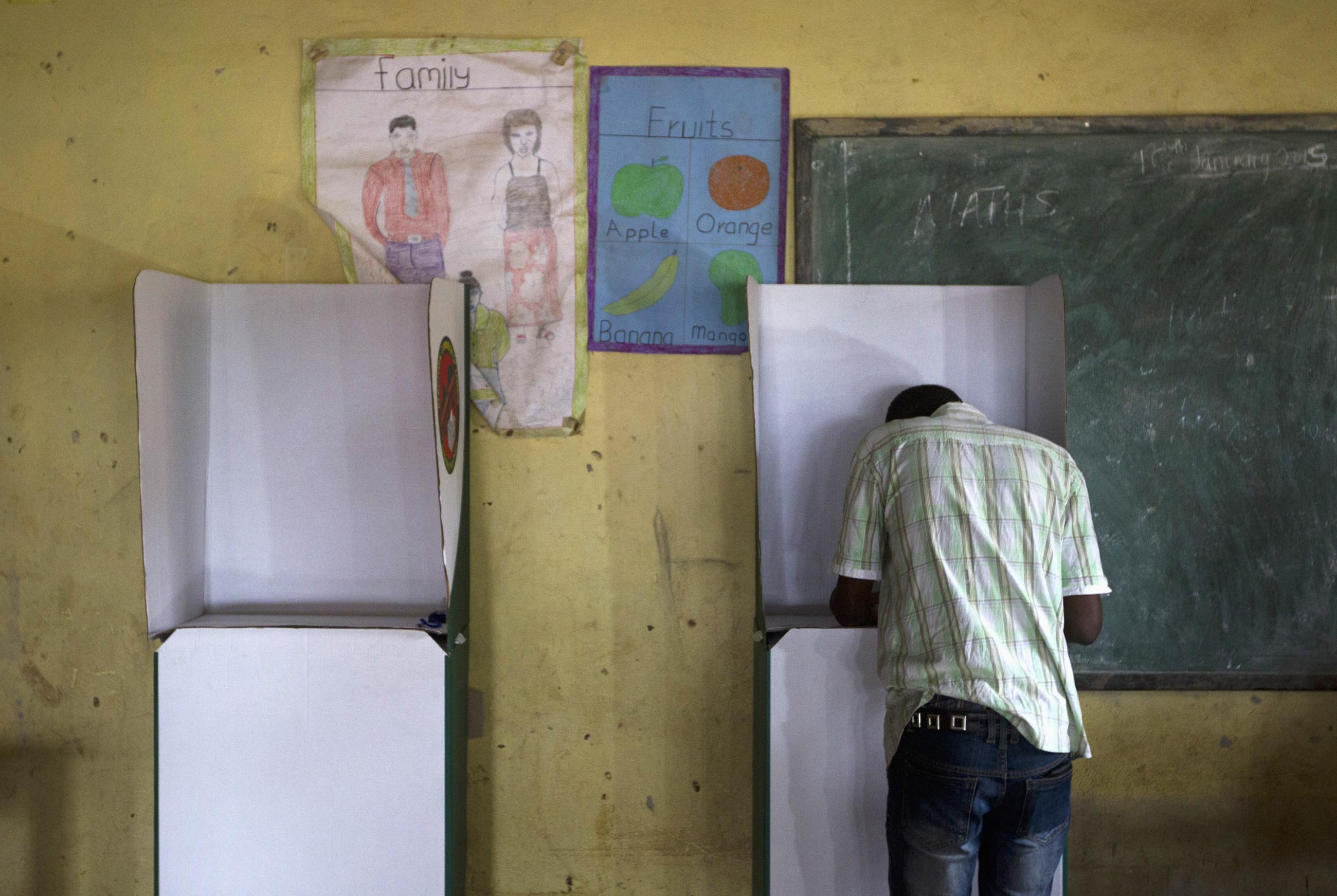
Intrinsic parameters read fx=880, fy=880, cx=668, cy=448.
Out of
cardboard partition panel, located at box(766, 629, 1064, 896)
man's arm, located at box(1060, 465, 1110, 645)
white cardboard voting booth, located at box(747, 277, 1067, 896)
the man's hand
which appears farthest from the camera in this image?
white cardboard voting booth, located at box(747, 277, 1067, 896)

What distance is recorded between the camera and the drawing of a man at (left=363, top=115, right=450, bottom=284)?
2.15m

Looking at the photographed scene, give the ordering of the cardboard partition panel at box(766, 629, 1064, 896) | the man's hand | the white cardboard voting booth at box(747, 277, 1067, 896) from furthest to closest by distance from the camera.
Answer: the white cardboard voting booth at box(747, 277, 1067, 896)
the cardboard partition panel at box(766, 629, 1064, 896)
the man's hand

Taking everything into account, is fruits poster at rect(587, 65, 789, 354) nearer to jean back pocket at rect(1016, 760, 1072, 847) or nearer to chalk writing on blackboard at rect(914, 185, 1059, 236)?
chalk writing on blackboard at rect(914, 185, 1059, 236)

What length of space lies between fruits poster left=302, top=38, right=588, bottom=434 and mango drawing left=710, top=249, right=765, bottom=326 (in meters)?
0.33

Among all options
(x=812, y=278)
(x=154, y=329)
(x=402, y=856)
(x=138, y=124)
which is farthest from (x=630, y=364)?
(x=138, y=124)

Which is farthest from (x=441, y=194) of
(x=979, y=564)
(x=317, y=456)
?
(x=979, y=564)

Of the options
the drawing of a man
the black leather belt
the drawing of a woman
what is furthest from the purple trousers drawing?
the black leather belt

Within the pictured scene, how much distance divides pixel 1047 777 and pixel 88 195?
249 cm

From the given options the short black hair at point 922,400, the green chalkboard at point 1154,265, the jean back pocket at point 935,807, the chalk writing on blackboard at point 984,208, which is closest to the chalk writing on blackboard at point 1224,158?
the green chalkboard at point 1154,265

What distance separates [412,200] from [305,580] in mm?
953

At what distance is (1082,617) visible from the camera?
160 cm

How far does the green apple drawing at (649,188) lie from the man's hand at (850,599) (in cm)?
101

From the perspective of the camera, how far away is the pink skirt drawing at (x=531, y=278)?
2.14 m

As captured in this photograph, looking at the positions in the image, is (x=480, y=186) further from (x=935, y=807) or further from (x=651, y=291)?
(x=935, y=807)
